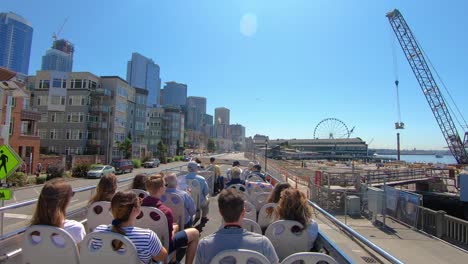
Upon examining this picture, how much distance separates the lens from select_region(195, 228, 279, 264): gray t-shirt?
2.88m

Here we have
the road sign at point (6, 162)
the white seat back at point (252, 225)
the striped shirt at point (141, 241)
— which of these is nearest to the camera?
the striped shirt at point (141, 241)

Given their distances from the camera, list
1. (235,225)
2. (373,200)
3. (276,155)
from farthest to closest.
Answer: (276,155) → (373,200) → (235,225)

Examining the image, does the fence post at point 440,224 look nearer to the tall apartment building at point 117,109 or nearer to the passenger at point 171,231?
the passenger at point 171,231

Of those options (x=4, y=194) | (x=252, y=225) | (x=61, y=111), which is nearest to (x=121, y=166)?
(x=61, y=111)

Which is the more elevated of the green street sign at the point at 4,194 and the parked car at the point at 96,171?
the green street sign at the point at 4,194

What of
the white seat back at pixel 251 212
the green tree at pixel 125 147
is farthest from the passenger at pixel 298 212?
the green tree at pixel 125 147

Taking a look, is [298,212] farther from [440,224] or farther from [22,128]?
[22,128]

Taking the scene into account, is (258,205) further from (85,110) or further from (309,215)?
(85,110)

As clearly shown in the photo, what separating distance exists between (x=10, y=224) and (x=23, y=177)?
80.3 ft

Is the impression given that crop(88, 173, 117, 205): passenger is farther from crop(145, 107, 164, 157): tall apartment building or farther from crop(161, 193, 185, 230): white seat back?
crop(145, 107, 164, 157): tall apartment building

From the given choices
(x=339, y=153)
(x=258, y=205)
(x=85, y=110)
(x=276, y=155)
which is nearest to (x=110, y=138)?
(x=85, y=110)

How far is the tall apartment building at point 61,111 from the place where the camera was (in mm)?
54750

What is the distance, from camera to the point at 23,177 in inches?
1125

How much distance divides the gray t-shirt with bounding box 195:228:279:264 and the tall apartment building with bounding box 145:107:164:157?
8284 centimetres
